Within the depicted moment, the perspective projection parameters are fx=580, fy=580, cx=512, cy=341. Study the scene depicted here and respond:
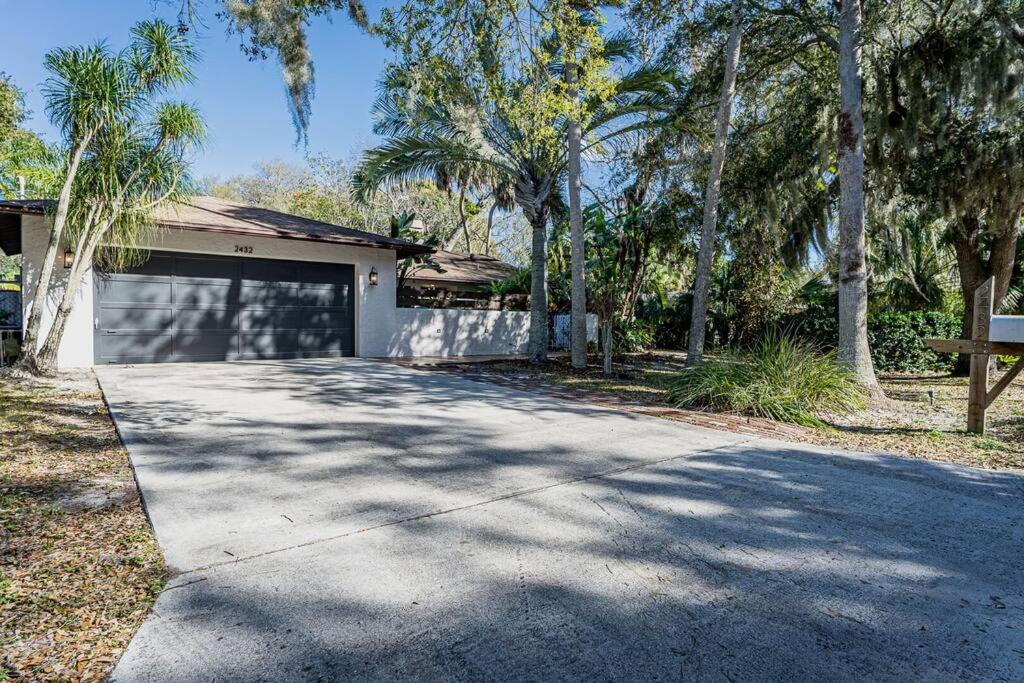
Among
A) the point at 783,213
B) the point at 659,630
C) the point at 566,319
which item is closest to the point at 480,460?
the point at 659,630

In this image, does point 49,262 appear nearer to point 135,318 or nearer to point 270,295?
point 135,318

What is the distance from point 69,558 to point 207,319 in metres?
9.98

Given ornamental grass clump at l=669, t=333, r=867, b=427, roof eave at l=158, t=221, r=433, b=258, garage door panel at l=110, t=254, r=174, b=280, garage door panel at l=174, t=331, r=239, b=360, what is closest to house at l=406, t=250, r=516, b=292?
roof eave at l=158, t=221, r=433, b=258

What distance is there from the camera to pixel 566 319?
16.9m

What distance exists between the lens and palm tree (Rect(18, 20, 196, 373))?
7.88m

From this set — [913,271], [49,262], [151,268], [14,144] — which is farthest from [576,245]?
[14,144]

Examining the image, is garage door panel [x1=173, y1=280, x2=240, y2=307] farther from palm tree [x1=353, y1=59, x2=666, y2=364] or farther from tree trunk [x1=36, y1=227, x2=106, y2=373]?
palm tree [x1=353, y1=59, x2=666, y2=364]

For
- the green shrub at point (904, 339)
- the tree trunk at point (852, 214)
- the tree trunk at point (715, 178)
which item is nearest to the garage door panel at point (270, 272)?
the tree trunk at point (715, 178)

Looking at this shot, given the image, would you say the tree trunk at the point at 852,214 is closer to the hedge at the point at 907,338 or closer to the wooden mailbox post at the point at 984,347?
the wooden mailbox post at the point at 984,347

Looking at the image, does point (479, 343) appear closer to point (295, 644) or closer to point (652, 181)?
point (652, 181)

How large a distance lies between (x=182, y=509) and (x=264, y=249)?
994 centimetres

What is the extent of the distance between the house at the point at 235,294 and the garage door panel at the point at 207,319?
0.02 m

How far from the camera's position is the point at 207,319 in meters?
11.7

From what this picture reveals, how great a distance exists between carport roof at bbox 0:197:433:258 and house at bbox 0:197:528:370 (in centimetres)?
3
